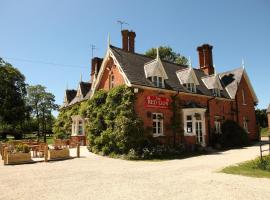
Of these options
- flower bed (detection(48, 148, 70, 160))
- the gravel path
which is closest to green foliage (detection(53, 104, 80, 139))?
flower bed (detection(48, 148, 70, 160))

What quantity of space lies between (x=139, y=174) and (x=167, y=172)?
130 centimetres

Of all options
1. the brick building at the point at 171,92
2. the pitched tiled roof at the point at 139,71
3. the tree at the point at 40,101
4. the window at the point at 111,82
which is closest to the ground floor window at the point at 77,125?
the brick building at the point at 171,92

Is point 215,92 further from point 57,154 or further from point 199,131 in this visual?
point 57,154

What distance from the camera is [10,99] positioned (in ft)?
142

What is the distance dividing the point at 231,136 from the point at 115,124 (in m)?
11.9

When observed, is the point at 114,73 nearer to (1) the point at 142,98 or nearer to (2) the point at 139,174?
(1) the point at 142,98

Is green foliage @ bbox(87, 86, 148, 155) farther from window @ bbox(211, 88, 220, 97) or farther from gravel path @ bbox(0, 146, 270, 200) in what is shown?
window @ bbox(211, 88, 220, 97)

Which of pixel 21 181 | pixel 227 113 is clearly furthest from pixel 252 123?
pixel 21 181

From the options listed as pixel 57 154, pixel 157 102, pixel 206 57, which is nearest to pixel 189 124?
pixel 157 102

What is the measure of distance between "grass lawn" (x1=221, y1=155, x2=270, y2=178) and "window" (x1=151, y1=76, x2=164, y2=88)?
32.2 ft

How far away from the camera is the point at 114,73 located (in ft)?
70.6

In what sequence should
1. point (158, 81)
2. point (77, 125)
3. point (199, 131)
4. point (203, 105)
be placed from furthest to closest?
1. point (77, 125)
2. point (203, 105)
3. point (199, 131)
4. point (158, 81)

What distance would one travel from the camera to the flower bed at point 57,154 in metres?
16.9

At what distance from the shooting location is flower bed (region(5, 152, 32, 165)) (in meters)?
15.3
